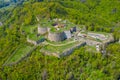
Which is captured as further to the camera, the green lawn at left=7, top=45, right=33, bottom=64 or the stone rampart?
the stone rampart

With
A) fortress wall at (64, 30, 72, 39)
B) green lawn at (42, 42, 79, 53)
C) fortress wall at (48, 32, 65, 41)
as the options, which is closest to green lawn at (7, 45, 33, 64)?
green lawn at (42, 42, 79, 53)

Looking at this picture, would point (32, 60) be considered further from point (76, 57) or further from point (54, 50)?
point (76, 57)

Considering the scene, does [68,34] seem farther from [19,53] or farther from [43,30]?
[19,53]

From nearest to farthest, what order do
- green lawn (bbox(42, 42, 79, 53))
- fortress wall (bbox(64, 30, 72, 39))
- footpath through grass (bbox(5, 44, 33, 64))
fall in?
green lawn (bbox(42, 42, 79, 53)) < footpath through grass (bbox(5, 44, 33, 64)) < fortress wall (bbox(64, 30, 72, 39))

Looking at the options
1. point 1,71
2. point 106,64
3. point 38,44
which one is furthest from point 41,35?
point 106,64

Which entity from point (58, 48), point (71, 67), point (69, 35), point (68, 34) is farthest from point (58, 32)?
Result: point (71, 67)

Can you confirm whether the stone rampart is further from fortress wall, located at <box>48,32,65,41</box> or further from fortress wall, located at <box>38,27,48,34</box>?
fortress wall, located at <box>48,32,65,41</box>

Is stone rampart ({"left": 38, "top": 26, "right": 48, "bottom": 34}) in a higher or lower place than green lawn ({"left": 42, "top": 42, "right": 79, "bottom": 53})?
higher
